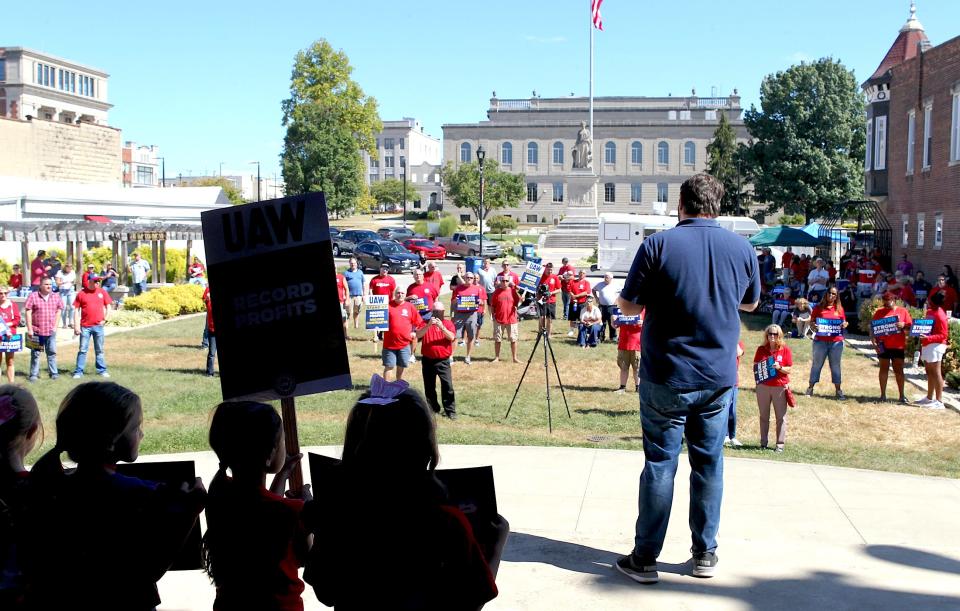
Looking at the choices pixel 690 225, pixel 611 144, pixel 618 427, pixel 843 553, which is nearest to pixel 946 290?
pixel 618 427

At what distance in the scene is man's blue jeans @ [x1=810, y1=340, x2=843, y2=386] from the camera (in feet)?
45.2

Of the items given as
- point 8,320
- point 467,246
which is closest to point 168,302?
point 8,320

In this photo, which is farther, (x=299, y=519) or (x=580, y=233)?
(x=580, y=233)

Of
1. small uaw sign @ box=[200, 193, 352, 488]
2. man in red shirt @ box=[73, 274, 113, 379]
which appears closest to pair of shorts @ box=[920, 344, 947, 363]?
small uaw sign @ box=[200, 193, 352, 488]

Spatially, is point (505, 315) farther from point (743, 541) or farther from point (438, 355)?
point (743, 541)

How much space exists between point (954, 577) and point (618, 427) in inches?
234

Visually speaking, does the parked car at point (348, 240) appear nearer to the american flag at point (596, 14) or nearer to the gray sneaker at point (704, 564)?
the american flag at point (596, 14)

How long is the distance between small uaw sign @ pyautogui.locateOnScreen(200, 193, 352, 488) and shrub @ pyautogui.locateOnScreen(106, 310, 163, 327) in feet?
69.1

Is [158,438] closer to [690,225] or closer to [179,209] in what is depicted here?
[690,225]

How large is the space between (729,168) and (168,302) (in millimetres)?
65759

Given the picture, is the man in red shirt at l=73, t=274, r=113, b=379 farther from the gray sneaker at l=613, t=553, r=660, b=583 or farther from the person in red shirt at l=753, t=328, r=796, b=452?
the gray sneaker at l=613, t=553, r=660, b=583

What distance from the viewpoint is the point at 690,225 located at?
503 centimetres

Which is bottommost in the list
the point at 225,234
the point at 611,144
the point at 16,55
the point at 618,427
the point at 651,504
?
the point at 618,427

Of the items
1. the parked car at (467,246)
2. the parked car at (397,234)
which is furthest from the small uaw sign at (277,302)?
the parked car at (397,234)
